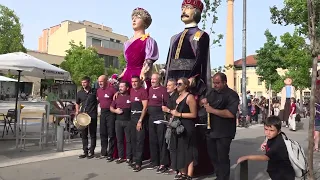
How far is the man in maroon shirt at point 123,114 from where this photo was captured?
263 inches

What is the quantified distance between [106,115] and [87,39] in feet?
183

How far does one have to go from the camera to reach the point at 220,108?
4.92m

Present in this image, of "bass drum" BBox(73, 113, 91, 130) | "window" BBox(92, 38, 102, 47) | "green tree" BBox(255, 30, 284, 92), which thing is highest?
"window" BBox(92, 38, 102, 47)

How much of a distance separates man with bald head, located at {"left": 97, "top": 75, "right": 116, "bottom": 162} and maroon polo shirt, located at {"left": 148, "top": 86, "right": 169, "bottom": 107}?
113 cm

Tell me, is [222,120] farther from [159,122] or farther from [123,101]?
[123,101]

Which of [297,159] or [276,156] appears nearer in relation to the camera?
[297,159]

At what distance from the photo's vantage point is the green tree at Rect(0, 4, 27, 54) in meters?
33.3

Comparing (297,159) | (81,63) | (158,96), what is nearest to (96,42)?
(81,63)

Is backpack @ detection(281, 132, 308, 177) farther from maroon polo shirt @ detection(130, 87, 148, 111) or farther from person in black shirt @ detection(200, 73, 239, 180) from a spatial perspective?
maroon polo shirt @ detection(130, 87, 148, 111)

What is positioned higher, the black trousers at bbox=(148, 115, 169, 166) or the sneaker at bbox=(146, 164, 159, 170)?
the black trousers at bbox=(148, 115, 169, 166)

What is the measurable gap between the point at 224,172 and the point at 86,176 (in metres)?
2.24

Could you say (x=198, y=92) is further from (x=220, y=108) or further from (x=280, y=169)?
(x=280, y=169)

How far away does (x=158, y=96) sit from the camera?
623 centimetres

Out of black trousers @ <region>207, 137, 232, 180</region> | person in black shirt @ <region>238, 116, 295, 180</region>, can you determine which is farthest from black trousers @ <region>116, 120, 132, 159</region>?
person in black shirt @ <region>238, 116, 295, 180</region>
